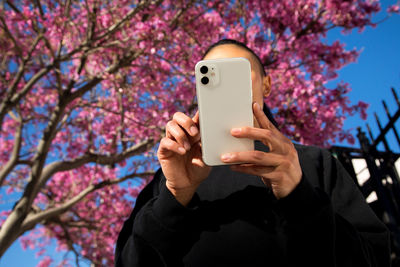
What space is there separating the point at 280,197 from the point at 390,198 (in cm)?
468

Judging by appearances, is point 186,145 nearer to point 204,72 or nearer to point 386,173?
point 204,72

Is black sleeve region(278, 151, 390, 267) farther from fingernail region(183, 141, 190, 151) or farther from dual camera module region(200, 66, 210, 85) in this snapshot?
dual camera module region(200, 66, 210, 85)

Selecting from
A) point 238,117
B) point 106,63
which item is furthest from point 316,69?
point 238,117

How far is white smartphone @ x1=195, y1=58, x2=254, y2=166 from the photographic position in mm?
868

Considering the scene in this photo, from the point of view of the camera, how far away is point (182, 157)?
0.90 metres

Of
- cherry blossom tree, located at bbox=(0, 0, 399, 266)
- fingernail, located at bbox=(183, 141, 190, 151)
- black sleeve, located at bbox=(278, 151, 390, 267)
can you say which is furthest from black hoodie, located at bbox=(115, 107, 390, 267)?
cherry blossom tree, located at bbox=(0, 0, 399, 266)

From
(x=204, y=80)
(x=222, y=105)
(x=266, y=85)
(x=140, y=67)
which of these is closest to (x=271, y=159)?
(x=222, y=105)

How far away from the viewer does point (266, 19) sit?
493cm

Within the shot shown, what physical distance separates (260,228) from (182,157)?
15.0 inches

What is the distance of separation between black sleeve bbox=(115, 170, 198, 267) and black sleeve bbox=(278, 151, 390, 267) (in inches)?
13.1

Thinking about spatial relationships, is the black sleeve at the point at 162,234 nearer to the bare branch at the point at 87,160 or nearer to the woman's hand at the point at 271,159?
the woman's hand at the point at 271,159

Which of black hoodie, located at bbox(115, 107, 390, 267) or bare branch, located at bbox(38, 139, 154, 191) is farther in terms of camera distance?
bare branch, located at bbox(38, 139, 154, 191)

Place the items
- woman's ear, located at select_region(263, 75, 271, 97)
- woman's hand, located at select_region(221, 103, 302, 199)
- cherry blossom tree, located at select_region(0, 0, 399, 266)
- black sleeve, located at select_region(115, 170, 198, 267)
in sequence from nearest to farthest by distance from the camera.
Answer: woman's hand, located at select_region(221, 103, 302, 199) → black sleeve, located at select_region(115, 170, 198, 267) → woman's ear, located at select_region(263, 75, 271, 97) → cherry blossom tree, located at select_region(0, 0, 399, 266)

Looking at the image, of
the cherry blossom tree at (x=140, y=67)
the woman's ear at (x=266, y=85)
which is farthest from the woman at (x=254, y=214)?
the cherry blossom tree at (x=140, y=67)
